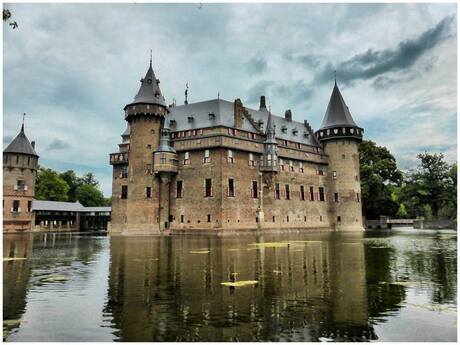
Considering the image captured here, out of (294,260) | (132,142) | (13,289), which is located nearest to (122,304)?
(13,289)

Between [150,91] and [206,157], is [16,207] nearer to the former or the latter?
[150,91]

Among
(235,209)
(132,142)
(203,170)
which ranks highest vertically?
(132,142)

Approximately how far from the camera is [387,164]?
68.6 m

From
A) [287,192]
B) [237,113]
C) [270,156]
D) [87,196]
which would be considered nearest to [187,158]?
[237,113]

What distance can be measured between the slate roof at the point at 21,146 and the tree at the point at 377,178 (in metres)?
51.1

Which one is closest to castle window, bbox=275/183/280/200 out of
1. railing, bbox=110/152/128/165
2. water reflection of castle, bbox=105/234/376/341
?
railing, bbox=110/152/128/165

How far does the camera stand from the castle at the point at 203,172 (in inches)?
1841

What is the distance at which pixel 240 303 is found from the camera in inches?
372

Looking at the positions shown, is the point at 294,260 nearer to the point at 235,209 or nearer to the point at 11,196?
the point at 235,209

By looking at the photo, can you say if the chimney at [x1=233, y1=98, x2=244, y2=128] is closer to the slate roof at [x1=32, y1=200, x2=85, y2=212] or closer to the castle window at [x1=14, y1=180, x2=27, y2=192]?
the castle window at [x1=14, y1=180, x2=27, y2=192]

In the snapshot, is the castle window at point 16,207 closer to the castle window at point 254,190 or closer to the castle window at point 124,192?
the castle window at point 124,192

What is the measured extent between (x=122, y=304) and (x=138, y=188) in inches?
1547

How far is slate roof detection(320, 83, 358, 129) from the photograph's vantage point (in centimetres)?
6166

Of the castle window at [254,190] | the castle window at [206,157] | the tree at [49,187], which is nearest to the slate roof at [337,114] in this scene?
the castle window at [254,190]
